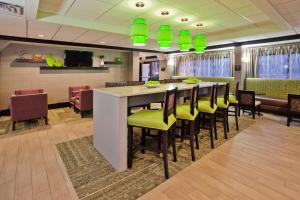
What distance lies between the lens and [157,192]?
1.87 meters

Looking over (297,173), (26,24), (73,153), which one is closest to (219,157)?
(297,173)

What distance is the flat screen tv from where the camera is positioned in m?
6.59

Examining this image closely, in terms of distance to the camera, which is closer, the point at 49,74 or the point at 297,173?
the point at 297,173

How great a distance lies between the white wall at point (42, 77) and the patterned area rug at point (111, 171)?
399 cm

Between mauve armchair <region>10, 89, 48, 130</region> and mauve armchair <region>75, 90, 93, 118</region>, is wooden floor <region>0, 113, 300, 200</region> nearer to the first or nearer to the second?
mauve armchair <region>10, 89, 48, 130</region>

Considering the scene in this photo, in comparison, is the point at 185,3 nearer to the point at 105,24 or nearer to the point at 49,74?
the point at 105,24

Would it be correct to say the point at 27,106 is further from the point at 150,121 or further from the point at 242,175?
the point at 242,175

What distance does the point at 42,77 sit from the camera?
6.23 meters

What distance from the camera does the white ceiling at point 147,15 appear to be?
114 inches

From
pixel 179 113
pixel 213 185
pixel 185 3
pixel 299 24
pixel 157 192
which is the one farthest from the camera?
pixel 299 24

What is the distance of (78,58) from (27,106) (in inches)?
126

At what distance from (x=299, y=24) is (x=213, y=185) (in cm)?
419

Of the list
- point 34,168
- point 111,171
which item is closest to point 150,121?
point 111,171

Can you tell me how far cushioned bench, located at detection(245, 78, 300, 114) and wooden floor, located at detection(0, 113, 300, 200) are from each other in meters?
2.17
